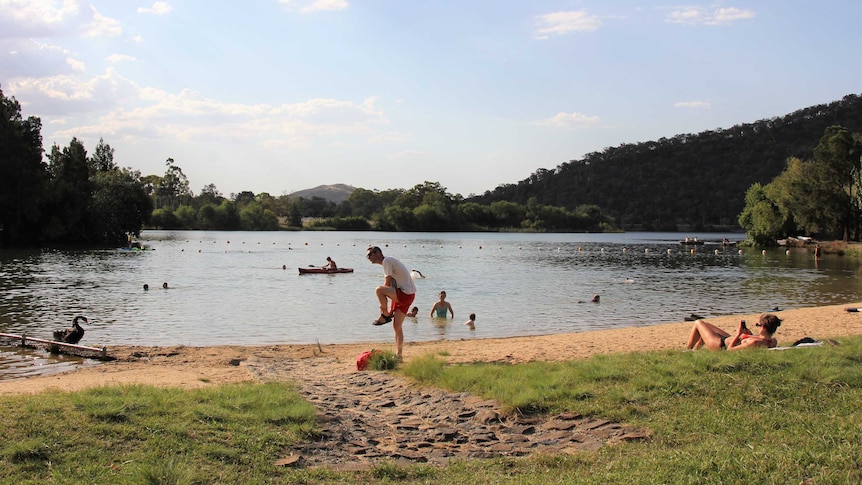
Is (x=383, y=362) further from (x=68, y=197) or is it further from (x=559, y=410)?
(x=68, y=197)

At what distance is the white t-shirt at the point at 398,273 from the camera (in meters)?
11.7

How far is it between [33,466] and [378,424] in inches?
139

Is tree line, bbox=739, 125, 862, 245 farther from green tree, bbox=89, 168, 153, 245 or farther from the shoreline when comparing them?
green tree, bbox=89, 168, 153, 245

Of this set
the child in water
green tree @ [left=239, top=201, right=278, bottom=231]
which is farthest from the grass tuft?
green tree @ [left=239, top=201, right=278, bottom=231]

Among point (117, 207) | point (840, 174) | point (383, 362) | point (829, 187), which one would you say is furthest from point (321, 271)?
point (840, 174)

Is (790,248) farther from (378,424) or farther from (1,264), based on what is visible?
(378,424)

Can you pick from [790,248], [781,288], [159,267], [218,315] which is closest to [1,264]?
[159,267]

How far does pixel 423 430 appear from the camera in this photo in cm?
752

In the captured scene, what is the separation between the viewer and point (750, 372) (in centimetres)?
841

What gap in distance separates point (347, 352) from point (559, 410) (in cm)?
906

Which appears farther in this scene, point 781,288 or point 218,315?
point 781,288

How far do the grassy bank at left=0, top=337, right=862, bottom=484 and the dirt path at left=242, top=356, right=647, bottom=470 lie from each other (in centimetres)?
28

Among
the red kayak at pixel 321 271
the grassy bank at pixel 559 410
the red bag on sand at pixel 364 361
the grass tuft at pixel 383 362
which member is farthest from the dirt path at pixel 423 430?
the red kayak at pixel 321 271

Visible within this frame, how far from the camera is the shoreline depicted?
11984 millimetres
